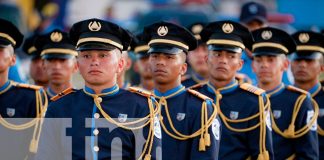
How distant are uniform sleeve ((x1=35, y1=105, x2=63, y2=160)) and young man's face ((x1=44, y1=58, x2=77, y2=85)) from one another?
2678 millimetres

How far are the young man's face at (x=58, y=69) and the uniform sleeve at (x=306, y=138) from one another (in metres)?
2.57

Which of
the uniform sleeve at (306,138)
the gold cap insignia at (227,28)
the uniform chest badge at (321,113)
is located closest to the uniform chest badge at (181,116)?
the gold cap insignia at (227,28)

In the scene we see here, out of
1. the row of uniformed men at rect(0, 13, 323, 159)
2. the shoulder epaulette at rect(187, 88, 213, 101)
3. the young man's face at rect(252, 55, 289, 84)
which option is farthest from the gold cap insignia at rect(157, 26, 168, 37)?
the young man's face at rect(252, 55, 289, 84)

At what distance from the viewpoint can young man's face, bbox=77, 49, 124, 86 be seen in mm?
8914

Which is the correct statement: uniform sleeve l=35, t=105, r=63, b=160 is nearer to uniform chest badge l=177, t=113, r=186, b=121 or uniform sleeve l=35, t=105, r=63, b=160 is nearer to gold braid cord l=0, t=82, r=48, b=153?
gold braid cord l=0, t=82, r=48, b=153

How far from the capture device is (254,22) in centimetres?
1423

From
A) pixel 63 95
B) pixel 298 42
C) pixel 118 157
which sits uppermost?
pixel 298 42

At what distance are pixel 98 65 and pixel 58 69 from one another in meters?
2.85

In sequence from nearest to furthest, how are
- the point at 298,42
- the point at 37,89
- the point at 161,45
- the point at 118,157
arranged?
the point at 118,157, the point at 161,45, the point at 37,89, the point at 298,42

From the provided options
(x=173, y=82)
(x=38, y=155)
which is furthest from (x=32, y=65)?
(x=38, y=155)

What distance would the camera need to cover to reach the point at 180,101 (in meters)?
9.98

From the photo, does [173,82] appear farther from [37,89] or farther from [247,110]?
[37,89]

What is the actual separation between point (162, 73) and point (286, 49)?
2.07 metres

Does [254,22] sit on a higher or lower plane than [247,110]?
higher
